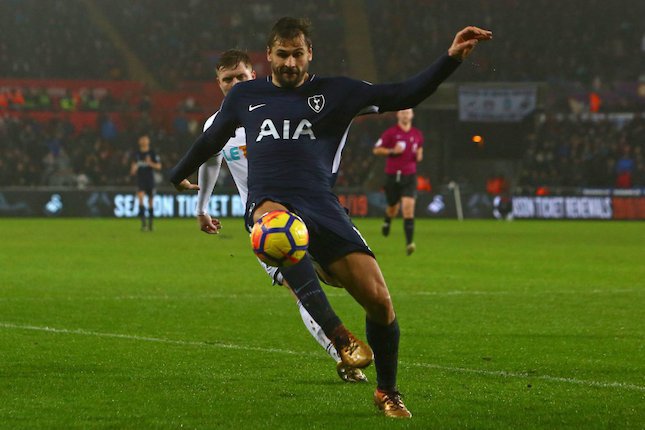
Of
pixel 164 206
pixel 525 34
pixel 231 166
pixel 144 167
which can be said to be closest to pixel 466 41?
pixel 231 166

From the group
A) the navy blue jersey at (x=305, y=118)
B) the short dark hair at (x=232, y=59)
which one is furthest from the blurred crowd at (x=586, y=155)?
the navy blue jersey at (x=305, y=118)

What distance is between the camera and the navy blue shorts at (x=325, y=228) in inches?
221

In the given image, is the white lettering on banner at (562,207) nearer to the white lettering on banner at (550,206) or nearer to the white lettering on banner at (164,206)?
the white lettering on banner at (550,206)

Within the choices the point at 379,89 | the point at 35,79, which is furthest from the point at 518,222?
the point at 379,89

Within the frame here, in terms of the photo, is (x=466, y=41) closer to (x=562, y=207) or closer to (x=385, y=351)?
(x=385, y=351)

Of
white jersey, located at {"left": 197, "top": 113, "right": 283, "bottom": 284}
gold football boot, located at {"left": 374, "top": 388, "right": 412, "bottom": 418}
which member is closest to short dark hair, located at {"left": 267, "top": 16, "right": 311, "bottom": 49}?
gold football boot, located at {"left": 374, "top": 388, "right": 412, "bottom": 418}

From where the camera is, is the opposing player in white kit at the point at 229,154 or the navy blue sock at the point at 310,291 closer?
the navy blue sock at the point at 310,291

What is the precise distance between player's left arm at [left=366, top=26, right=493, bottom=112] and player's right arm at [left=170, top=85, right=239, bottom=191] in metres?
0.69

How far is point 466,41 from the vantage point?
5641 mm

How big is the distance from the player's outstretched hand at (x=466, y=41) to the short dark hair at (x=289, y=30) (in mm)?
712

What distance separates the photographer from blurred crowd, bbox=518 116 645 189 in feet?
122

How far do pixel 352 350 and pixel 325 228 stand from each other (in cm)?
62

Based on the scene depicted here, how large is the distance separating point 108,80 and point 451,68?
3497 centimetres

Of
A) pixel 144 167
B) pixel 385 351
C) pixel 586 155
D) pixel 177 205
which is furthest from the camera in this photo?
pixel 586 155
